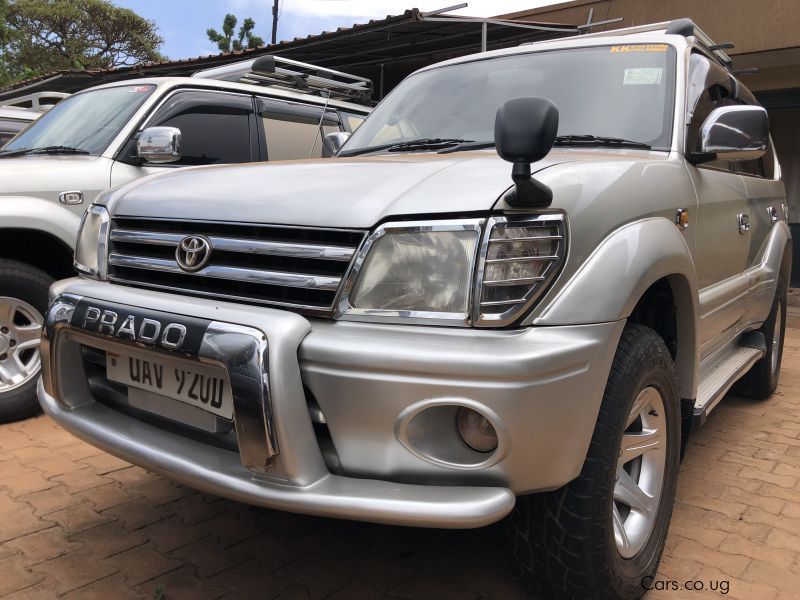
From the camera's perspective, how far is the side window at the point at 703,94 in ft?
9.20

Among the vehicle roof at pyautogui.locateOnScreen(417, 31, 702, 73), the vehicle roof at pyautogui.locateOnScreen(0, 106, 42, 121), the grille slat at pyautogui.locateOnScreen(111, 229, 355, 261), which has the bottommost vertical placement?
the grille slat at pyautogui.locateOnScreen(111, 229, 355, 261)

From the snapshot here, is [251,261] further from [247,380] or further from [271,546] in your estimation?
[271,546]

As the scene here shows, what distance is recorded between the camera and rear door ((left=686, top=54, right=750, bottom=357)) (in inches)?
108

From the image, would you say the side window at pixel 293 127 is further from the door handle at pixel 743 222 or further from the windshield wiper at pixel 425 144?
the door handle at pixel 743 222

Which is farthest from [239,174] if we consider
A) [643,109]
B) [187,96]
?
[187,96]

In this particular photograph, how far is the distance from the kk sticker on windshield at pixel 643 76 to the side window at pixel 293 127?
281 centimetres

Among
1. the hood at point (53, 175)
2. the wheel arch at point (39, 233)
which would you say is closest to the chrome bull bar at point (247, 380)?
the wheel arch at point (39, 233)

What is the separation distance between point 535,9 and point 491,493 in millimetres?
10051

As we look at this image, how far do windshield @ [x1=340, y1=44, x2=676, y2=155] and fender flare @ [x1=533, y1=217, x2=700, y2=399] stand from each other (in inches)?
21.6

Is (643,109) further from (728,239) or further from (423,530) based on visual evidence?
(423,530)

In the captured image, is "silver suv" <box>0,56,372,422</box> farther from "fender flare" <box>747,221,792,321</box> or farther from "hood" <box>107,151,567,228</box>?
"fender flare" <box>747,221,792,321</box>

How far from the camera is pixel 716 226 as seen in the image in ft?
9.59

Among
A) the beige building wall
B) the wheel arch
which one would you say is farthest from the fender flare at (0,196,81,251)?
the beige building wall

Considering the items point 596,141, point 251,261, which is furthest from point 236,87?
point 251,261
